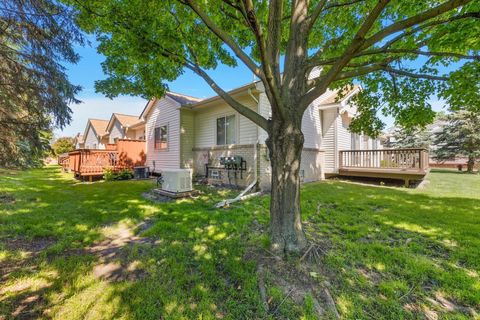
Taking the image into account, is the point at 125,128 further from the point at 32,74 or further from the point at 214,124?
the point at 32,74

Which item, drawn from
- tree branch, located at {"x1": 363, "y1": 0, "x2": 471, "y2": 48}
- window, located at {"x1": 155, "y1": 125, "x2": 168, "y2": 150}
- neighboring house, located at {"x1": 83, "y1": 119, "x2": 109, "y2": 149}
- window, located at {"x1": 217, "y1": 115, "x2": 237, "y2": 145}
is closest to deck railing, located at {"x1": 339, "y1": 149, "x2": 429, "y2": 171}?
window, located at {"x1": 217, "y1": 115, "x2": 237, "y2": 145}

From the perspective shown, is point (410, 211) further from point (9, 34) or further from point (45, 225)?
point (9, 34)

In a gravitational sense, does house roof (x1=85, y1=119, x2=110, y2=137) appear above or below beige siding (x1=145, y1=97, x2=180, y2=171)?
above

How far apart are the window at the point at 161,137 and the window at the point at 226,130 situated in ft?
12.8

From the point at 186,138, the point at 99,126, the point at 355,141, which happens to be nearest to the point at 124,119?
the point at 99,126

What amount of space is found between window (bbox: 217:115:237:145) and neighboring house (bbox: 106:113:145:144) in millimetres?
7875

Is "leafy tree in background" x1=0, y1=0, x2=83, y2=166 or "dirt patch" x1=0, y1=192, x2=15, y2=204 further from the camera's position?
"dirt patch" x1=0, y1=192, x2=15, y2=204

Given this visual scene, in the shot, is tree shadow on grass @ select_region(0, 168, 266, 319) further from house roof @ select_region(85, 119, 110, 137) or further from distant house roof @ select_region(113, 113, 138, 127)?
house roof @ select_region(85, 119, 110, 137)

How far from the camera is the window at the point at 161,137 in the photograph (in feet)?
41.0

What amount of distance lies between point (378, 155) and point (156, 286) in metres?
14.2

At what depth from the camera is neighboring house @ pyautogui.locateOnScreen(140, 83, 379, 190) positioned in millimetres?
8711

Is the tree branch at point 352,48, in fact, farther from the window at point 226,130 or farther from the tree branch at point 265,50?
the window at point 226,130

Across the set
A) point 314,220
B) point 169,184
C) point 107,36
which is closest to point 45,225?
point 169,184

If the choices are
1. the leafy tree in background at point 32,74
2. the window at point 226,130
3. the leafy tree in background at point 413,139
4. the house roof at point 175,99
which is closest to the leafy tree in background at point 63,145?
the house roof at point 175,99
